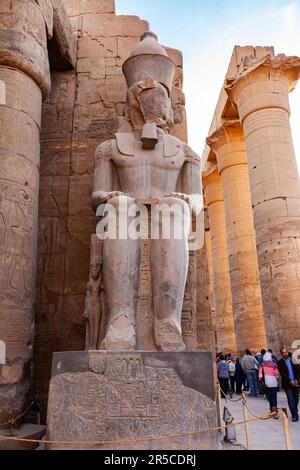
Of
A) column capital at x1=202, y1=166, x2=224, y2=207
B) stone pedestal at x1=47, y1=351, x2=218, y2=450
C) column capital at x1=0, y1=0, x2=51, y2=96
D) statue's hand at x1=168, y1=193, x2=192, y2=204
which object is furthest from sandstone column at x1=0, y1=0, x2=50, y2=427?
column capital at x1=202, y1=166, x2=224, y2=207

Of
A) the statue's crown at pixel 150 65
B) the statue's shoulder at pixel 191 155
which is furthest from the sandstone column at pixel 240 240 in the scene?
the statue's crown at pixel 150 65

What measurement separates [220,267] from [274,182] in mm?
7579

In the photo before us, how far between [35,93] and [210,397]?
3.90m

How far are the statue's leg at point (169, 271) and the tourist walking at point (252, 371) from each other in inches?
280

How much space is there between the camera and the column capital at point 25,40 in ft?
14.8

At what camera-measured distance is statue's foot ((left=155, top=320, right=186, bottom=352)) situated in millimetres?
3309

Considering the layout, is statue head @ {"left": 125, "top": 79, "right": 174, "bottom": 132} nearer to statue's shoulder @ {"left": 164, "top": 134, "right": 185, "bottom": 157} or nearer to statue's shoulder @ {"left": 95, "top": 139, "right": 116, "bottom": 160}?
statue's shoulder @ {"left": 164, "top": 134, "right": 185, "bottom": 157}

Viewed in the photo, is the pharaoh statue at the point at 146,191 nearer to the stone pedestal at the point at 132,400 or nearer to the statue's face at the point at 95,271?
the statue's face at the point at 95,271

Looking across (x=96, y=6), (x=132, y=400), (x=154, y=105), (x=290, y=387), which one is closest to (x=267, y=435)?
(x=290, y=387)

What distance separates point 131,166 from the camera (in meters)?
4.26

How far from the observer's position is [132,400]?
2.96m

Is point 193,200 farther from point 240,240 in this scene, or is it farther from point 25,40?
point 240,240

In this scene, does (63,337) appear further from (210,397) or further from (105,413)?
(210,397)
